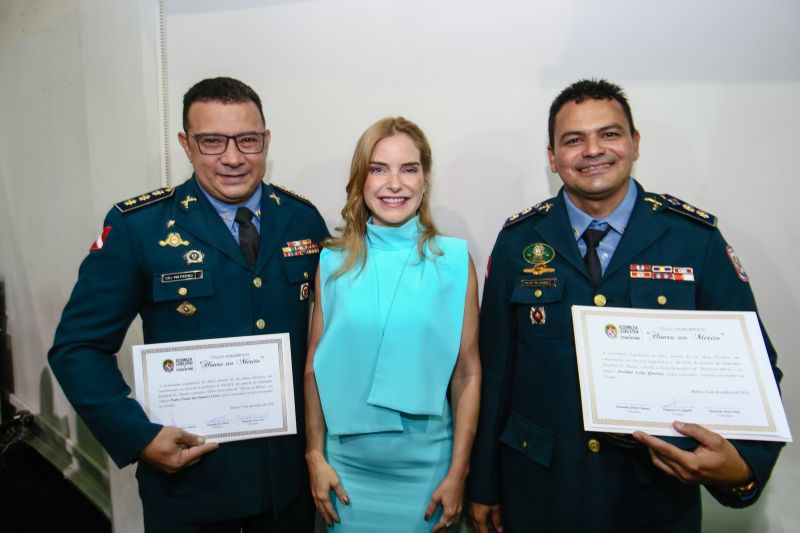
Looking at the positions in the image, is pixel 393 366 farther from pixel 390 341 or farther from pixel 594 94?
pixel 594 94

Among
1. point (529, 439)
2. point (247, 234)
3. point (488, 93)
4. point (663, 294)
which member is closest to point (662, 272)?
point (663, 294)

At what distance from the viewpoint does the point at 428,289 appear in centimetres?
164

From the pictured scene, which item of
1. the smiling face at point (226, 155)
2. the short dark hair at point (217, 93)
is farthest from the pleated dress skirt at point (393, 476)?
the short dark hair at point (217, 93)

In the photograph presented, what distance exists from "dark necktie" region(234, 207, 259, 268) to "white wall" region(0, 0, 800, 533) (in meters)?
0.72

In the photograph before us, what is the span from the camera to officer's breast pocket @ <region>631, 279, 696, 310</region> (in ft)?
4.52

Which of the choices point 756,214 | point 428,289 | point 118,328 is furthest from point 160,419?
point 756,214

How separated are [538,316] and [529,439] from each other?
0.39 meters

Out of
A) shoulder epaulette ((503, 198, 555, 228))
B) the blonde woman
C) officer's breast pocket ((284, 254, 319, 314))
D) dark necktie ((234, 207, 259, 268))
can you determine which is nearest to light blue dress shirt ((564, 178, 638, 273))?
shoulder epaulette ((503, 198, 555, 228))

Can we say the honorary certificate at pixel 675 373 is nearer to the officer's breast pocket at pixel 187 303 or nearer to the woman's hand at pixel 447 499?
the woman's hand at pixel 447 499

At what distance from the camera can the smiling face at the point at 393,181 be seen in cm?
166

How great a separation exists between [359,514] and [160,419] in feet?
2.35

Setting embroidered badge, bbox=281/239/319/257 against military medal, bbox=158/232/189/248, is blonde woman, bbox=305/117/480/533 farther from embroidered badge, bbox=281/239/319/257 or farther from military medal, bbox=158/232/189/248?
military medal, bbox=158/232/189/248

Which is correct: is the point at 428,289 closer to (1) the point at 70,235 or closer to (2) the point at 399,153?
(2) the point at 399,153

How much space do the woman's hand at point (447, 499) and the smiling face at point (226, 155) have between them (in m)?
1.19
